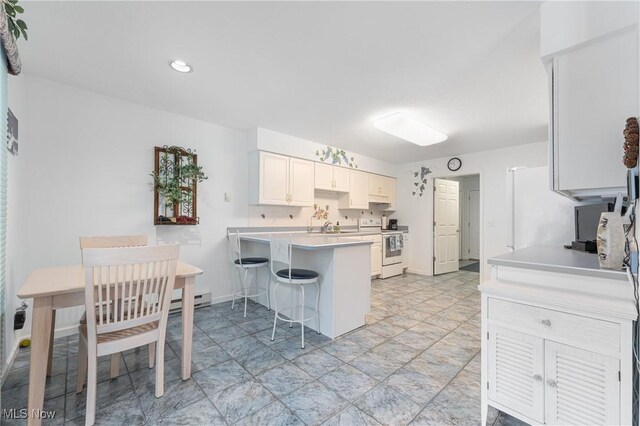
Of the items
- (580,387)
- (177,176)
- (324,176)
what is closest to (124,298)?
(177,176)

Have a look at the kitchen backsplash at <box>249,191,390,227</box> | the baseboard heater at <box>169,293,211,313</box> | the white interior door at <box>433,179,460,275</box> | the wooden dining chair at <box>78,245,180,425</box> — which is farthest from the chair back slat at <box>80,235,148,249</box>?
the white interior door at <box>433,179,460,275</box>

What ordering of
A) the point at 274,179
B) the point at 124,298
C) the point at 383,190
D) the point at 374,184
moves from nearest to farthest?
the point at 124,298 < the point at 274,179 < the point at 374,184 < the point at 383,190

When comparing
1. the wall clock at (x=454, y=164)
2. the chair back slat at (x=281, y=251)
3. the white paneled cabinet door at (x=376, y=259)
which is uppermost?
the wall clock at (x=454, y=164)

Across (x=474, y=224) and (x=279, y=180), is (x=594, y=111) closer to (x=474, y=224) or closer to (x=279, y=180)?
(x=279, y=180)

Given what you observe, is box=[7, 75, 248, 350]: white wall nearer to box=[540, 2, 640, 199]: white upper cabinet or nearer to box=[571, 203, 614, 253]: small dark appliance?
box=[540, 2, 640, 199]: white upper cabinet

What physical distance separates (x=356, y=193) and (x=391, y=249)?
129 centimetres

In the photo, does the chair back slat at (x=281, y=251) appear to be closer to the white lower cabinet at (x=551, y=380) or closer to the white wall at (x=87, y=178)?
the white wall at (x=87, y=178)

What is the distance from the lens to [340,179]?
15.7ft

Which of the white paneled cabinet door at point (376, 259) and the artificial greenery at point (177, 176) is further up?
the artificial greenery at point (177, 176)

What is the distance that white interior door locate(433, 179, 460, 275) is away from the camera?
5426 millimetres

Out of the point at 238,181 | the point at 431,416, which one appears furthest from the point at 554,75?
the point at 238,181

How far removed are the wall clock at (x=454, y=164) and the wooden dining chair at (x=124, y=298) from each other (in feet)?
16.3

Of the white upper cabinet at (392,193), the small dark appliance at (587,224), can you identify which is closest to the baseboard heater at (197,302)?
the small dark appliance at (587,224)

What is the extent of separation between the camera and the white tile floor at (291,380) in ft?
5.05
